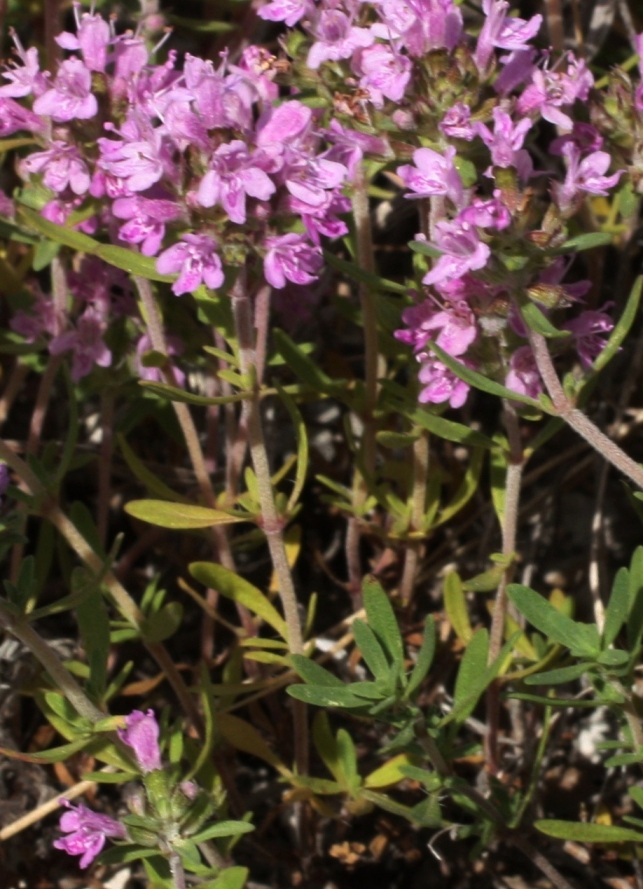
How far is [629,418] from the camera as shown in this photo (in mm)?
3514

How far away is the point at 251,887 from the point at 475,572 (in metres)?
1.09

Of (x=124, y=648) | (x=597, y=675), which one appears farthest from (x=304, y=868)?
(x=597, y=675)

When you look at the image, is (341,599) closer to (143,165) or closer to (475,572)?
(475,572)

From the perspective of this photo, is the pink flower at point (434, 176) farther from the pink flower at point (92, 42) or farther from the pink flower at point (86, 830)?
the pink flower at point (86, 830)

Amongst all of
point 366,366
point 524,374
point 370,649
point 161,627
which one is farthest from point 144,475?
point 524,374

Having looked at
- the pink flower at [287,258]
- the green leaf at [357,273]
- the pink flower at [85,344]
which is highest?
the pink flower at [287,258]

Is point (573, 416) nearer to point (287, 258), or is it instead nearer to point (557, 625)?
point (557, 625)

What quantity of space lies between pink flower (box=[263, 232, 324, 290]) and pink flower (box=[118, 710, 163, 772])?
35.6 inches

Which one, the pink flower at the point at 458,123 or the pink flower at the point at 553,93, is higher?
the pink flower at the point at 553,93

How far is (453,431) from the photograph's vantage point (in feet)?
7.86

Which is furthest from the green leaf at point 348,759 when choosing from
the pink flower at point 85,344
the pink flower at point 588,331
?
the pink flower at point 85,344

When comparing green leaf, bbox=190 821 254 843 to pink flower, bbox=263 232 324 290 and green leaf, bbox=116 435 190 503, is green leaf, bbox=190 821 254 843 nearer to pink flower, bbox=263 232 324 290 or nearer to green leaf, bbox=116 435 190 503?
green leaf, bbox=116 435 190 503

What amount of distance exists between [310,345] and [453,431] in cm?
53

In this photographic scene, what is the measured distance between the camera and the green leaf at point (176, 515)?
95.0 inches
